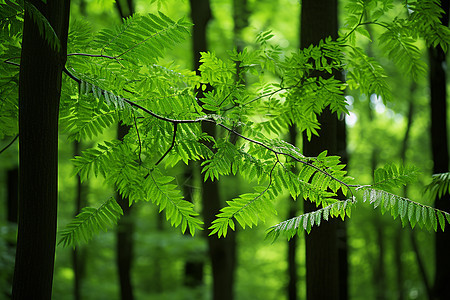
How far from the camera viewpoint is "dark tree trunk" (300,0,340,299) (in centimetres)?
386

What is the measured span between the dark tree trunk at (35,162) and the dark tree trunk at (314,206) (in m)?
2.33

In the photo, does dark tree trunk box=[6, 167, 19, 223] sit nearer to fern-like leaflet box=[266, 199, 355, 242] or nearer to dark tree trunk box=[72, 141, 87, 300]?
dark tree trunk box=[72, 141, 87, 300]

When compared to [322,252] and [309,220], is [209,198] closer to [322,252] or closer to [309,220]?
[322,252]

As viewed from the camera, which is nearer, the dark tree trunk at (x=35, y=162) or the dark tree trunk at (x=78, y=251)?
the dark tree trunk at (x=35, y=162)

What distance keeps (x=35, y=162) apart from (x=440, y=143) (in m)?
6.20

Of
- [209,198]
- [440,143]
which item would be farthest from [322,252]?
[209,198]

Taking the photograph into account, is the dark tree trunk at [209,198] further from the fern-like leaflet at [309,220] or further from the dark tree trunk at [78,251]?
the fern-like leaflet at [309,220]

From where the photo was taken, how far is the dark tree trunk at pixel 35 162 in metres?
2.37

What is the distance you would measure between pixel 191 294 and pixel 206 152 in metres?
11.3

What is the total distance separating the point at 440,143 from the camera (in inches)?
258

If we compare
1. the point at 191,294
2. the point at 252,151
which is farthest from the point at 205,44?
the point at 191,294

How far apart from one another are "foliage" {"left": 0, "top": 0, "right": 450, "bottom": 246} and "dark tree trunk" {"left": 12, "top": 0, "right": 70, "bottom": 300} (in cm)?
21

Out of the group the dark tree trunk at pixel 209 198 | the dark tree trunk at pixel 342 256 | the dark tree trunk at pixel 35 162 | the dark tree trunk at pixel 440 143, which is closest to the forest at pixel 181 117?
the dark tree trunk at pixel 35 162

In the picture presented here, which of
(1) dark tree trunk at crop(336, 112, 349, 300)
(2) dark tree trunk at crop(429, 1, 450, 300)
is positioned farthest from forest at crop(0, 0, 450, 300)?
(2) dark tree trunk at crop(429, 1, 450, 300)
